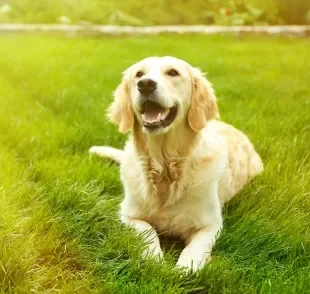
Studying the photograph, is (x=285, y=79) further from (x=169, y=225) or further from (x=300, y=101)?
(x=169, y=225)

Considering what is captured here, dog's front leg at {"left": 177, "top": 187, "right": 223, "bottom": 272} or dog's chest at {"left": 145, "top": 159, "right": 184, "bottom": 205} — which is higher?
dog's chest at {"left": 145, "top": 159, "right": 184, "bottom": 205}

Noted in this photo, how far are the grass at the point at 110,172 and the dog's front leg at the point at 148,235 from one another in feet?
0.08

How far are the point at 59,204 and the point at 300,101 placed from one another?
1122 mm

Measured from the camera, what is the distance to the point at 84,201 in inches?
66.1

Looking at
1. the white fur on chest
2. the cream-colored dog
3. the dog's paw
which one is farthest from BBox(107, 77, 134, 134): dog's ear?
the dog's paw

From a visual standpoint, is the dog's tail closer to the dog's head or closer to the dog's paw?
the dog's head

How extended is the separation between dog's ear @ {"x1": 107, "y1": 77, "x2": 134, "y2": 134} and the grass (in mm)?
188

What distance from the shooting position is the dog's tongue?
5.49 ft

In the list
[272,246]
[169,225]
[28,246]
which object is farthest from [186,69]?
[28,246]

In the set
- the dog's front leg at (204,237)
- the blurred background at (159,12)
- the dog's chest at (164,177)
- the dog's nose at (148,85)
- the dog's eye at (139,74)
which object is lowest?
the dog's front leg at (204,237)

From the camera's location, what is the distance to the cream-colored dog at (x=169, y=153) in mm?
1664

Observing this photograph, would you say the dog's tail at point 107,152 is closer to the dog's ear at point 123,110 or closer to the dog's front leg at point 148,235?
the dog's ear at point 123,110

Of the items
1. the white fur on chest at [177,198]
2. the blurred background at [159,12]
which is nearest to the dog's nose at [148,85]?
the white fur on chest at [177,198]

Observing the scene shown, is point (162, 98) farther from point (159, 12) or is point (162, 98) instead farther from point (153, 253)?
point (159, 12)
